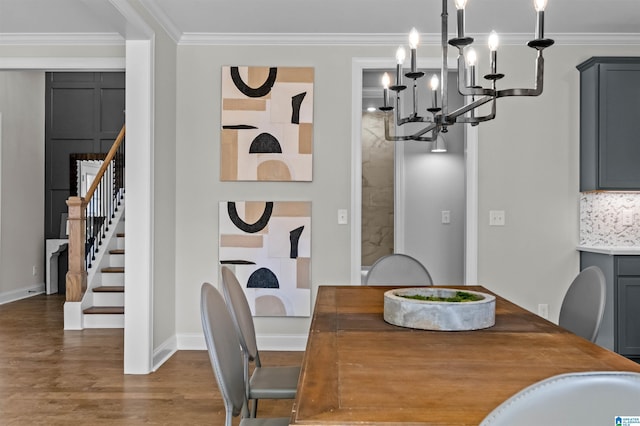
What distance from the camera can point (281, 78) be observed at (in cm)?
479

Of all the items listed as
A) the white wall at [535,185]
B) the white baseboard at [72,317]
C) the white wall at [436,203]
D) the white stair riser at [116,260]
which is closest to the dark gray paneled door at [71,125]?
the white stair riser at [116,260]

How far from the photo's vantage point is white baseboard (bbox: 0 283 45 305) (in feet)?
23.7

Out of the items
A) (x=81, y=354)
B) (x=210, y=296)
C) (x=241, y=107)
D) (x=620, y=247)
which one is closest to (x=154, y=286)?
(x=81, y=354)

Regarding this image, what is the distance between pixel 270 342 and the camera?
189 inches

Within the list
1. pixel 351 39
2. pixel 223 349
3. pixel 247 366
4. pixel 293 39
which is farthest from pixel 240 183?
pixel 223 349

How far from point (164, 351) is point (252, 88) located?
7.35ft

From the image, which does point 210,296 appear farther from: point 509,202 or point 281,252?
point 509,202

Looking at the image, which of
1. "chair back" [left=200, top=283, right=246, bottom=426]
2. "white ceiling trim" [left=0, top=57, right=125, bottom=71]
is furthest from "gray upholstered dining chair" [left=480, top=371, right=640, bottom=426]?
"white ceiling trim" [left=0, top=57, right=125, bottom=71]

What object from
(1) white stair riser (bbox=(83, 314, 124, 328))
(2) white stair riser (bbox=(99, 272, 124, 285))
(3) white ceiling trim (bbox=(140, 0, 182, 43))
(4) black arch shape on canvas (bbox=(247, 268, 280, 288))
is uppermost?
(3) white ceiling trim (bbox=(140, 0, 182, 43))

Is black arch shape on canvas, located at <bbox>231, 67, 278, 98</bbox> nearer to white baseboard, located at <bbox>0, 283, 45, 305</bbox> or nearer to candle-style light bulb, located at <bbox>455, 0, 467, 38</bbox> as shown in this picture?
candle-style light bulb, located at <bbox>455, 0, 467, 38</bbox>

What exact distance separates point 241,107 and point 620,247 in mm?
3222

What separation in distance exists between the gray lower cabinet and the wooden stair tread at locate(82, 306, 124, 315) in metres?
4.40

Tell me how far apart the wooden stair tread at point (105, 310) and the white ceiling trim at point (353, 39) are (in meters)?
2.76

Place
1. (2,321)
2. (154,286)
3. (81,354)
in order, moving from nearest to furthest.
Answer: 1. (154,286)
2. (81,354)
3. (2,321)
